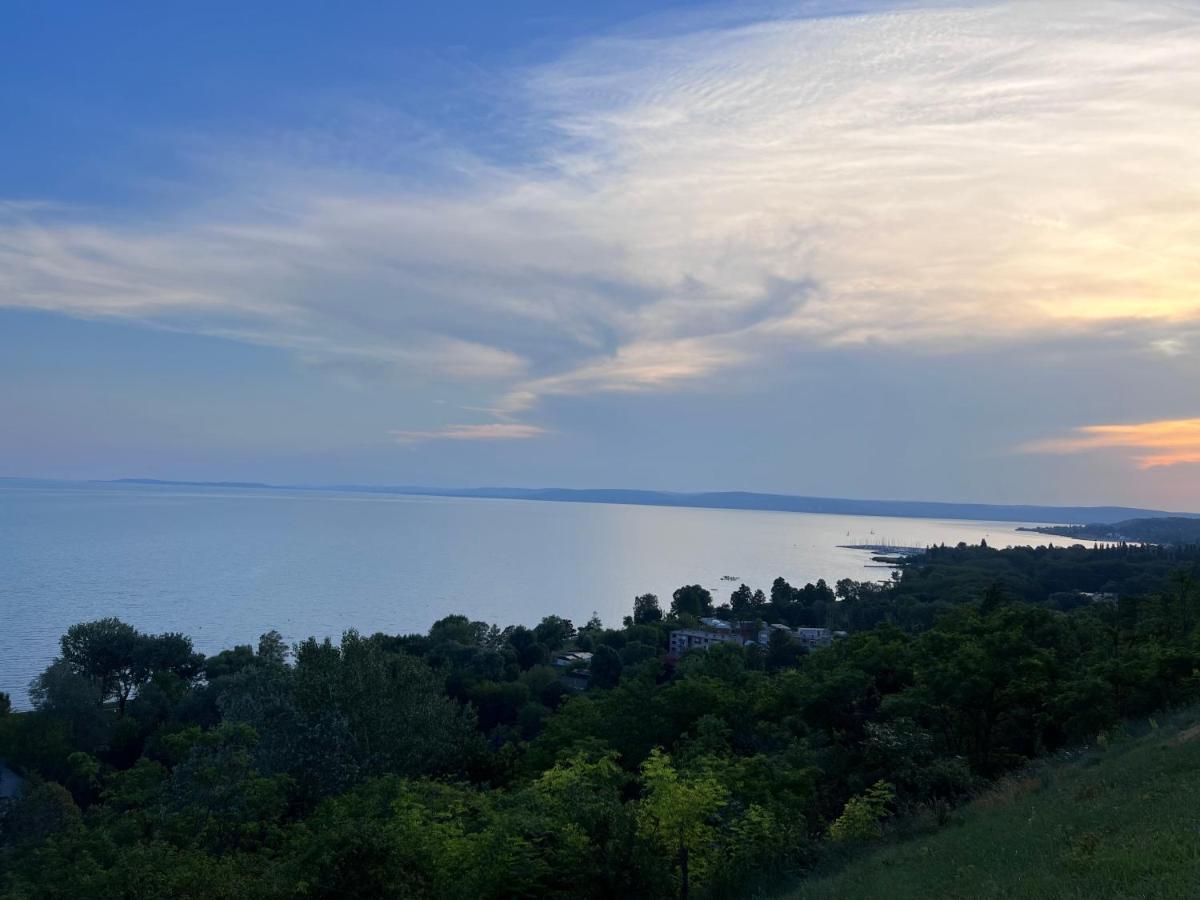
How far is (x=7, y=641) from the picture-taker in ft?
204

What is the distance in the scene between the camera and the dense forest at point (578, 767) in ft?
40.1

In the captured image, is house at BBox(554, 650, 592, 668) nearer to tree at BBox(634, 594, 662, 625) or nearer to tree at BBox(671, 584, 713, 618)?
tree at BBox(634, 594, 662, 625)

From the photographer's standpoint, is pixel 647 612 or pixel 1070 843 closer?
pixel 1070 843

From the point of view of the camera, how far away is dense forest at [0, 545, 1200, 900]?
1223 centimetres

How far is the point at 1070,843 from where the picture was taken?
30.3 ft

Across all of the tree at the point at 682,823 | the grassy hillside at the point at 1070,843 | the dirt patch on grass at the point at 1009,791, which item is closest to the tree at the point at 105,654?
the tree at the point at 682,823

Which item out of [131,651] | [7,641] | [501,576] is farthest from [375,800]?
[501,576]

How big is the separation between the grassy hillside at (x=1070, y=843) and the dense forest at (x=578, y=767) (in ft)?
5.29

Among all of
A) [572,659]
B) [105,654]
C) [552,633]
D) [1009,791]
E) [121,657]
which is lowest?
[572,659]

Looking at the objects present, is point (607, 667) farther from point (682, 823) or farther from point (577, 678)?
point (682, 823)

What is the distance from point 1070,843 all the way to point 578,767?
8.83 meters

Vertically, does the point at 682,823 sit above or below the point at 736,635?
above

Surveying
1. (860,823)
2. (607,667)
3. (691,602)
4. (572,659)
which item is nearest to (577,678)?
(572,659)

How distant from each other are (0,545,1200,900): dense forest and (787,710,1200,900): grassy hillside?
1611mm
